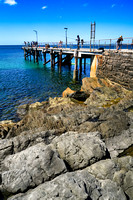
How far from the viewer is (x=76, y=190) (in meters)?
3.81

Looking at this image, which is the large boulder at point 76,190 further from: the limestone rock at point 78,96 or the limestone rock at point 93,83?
the limestone rock at point 93,83

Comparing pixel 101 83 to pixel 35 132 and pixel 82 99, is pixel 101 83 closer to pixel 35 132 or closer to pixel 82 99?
pixel 82 99

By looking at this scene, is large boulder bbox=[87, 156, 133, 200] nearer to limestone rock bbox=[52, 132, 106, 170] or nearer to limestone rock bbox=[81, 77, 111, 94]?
limestone rock bbox=[52, 132, 106, 170]

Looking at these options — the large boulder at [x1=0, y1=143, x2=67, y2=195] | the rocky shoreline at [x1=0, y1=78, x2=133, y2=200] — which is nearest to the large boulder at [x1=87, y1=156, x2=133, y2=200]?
the rocky shoreline at [x1=0, y1=78, x2=133, y2=200]

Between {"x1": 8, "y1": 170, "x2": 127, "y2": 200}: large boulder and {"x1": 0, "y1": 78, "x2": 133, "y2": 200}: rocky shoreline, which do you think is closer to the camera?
{"x1": 8, "y1": 170, "x2": 127, "y2": 200}: large boulder

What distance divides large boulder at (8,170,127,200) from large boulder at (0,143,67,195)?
0.38 metres

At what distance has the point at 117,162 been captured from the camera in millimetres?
5141

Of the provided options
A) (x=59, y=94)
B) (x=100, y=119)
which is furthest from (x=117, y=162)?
(x=59, y=94)

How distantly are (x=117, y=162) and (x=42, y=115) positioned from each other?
16.7ft

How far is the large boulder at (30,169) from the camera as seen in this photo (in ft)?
14.6

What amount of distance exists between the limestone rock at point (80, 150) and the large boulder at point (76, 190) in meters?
0.77

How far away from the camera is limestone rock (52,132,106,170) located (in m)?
5.32

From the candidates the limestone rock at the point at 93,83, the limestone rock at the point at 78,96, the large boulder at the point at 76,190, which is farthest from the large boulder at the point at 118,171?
the limestone rock at the point at 93,83

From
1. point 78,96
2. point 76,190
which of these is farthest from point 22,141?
point 78,96
